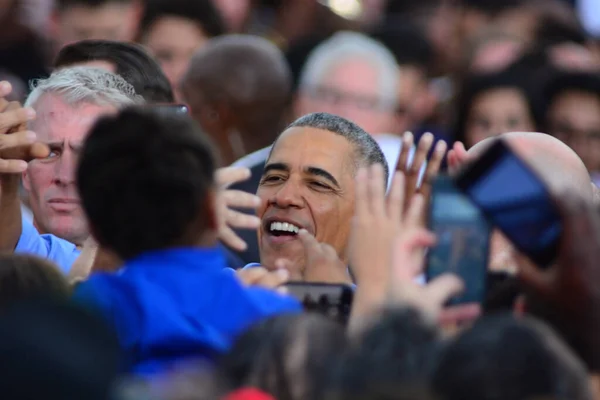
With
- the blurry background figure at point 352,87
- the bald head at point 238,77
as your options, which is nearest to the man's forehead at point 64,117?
the bald head at point 238,77

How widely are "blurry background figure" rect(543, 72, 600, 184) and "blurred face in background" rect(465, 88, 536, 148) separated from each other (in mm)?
160

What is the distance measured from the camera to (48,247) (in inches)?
190

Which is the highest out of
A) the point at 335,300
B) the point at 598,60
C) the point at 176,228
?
the point at 176,228

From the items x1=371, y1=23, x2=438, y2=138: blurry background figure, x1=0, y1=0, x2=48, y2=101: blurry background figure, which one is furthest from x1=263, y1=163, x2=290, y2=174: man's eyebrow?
x1=0, y1=0, x2=48, y2=101: blurry background figure

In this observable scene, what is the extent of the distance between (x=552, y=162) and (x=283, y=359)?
136 cm

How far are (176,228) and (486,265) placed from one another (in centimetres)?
81

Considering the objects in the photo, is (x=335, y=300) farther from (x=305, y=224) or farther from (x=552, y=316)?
(x=305, y=224)

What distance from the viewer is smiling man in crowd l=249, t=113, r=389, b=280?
5.13 metres

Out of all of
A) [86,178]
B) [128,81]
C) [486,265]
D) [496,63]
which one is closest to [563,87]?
[496,63]

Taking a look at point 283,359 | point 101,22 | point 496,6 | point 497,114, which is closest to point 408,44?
point 496,6

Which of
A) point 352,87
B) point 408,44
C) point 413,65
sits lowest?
point 413,65

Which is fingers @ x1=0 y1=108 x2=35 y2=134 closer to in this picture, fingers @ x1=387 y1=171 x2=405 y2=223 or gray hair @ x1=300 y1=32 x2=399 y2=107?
fingers @ x1=387 y1=171 x2=405 y2=223

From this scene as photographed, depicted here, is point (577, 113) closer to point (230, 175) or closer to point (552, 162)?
point (552, 162)

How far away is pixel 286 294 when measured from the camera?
3.57m
